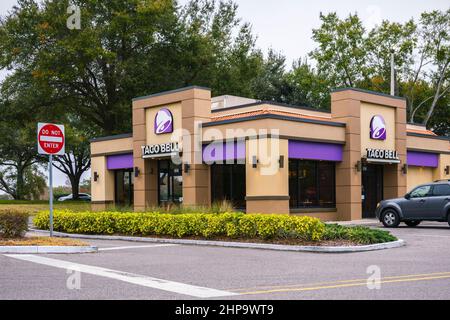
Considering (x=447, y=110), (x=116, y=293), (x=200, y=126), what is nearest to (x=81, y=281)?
(x=116, y=293)

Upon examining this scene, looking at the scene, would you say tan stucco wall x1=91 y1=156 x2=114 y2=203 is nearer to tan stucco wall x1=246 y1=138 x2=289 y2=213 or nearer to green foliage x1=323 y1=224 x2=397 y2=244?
tan stucco wall x1=246 y1=138 x2=289 y2=213

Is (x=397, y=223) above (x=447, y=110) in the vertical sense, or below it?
below

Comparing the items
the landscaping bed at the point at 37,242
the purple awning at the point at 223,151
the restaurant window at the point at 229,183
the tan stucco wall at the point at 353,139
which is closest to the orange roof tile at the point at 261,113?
the tan stucco wall at the point at 353,139

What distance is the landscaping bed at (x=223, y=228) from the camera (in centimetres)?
1578

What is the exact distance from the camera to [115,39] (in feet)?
131

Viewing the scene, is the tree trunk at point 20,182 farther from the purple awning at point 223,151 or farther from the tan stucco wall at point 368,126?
the tan stucco wall at point 368,126

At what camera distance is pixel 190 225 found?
18203 mm

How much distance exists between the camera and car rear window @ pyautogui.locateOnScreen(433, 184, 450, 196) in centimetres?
2211

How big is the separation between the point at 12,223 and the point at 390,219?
13.9m

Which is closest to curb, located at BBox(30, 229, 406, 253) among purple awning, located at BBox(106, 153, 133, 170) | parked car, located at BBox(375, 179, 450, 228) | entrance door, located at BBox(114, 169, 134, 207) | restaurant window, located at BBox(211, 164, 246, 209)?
parked car, located at BBox(375, 179, 450, 228)

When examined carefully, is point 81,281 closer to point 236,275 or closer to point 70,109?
point 236,275

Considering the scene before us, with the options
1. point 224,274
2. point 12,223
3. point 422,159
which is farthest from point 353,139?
point 224,274

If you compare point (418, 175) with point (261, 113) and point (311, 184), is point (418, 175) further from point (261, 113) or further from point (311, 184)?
point (261, 113)
